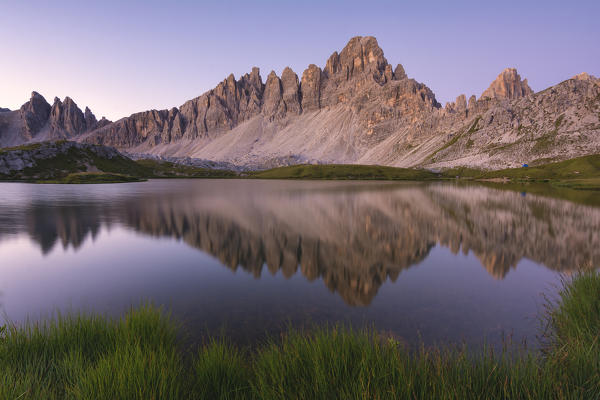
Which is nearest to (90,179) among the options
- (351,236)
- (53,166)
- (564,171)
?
(53,166)

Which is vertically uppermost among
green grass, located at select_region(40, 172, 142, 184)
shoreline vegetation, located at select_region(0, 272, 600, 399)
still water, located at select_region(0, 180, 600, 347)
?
green grass, located at select_region(40, 172, 142, 184)

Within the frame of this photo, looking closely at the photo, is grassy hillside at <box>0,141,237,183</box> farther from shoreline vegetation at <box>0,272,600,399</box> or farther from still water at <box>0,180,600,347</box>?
shoreline vegetation at <box>0,272,600,399</box>

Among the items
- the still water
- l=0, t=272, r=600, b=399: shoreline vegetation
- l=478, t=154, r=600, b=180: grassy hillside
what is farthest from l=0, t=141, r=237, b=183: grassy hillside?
l=478, t=154, r=600, b=180: grassy hillside

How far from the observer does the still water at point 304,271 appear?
12.3m

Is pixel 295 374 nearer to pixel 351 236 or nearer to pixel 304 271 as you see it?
pixel 304 271

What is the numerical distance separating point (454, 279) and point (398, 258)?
436 centimetres

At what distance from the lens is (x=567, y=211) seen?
41.2 metres

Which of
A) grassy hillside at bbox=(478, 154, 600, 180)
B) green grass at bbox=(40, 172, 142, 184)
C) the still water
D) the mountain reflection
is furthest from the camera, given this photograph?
green grass at bbox=(40, 172, 142, 184)

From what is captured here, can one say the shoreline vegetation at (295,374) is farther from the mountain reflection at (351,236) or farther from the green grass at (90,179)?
the green grass at (90,179)

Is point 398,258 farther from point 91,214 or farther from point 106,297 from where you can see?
point 91,214

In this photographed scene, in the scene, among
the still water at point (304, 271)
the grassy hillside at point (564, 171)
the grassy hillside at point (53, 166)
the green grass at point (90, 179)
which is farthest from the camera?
the grassy hillside at point (53, 166)

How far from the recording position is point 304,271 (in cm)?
1838

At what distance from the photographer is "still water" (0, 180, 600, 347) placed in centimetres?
1233

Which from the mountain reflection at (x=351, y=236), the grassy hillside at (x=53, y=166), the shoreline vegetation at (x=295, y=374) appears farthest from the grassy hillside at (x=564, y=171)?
the grassy hillside at (x=53, y=166)
